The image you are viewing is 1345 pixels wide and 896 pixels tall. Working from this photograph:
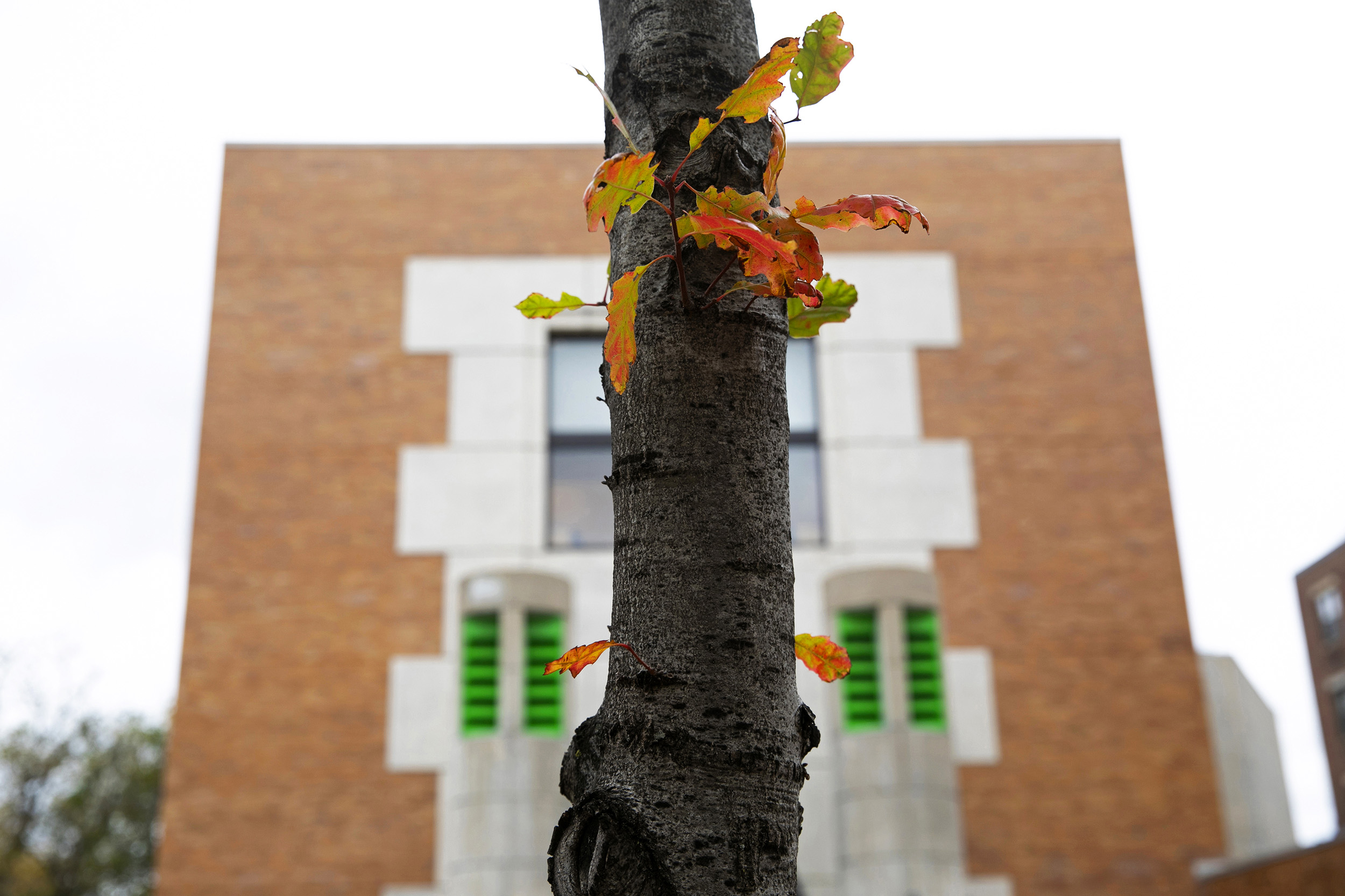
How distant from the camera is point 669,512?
1.24m

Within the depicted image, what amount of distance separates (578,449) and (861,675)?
9.93ft

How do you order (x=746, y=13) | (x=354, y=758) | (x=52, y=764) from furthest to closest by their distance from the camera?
1. (x=52, y=764)
2. (x=354, y=758)
3. (x=746, y=13)

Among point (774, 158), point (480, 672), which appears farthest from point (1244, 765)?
point (774, 158)

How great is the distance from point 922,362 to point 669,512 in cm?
970

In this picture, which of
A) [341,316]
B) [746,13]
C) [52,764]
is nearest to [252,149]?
[341,316]

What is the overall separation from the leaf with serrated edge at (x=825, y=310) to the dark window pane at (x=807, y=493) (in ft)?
28.0

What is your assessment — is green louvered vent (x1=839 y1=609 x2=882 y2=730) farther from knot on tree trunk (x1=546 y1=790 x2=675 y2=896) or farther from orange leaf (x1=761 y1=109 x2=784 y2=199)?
knot on tree trunk (x1=546 y1=790 x2=675 y2=896)

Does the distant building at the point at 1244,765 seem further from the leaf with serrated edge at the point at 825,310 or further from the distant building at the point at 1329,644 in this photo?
the distant building at the point at 1329,644

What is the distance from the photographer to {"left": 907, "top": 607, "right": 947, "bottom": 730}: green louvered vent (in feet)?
31.4

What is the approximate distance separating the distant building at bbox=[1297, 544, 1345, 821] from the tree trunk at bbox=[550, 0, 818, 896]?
1424 inches

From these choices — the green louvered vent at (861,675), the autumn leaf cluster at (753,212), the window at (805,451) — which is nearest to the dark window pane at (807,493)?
the window at (805,451)

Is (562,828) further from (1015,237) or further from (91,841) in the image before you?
(91,841)

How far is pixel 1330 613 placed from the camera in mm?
36156

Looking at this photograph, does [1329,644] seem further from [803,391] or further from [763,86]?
[763,86]
